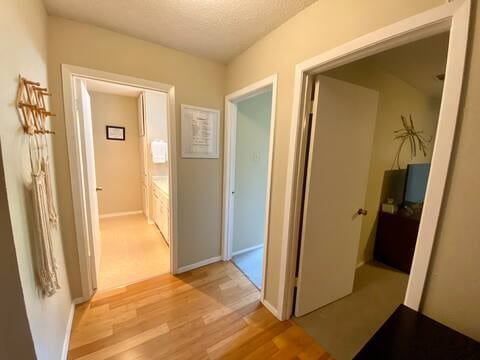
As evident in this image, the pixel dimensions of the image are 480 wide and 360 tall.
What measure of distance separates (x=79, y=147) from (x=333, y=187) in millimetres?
2181

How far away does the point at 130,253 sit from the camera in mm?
2688

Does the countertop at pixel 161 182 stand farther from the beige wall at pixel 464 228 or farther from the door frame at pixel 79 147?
the beige wall at pixel 464 228

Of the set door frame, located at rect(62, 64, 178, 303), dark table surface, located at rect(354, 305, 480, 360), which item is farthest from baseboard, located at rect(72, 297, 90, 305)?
dark table surface, located at rect(354, 305, 480, 360)

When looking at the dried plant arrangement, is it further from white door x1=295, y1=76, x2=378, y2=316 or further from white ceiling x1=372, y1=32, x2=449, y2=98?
white door x1=295, y1=76, x2=378, y2=316

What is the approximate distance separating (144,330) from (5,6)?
6.73 feet

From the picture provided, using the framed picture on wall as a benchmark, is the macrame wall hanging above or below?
below

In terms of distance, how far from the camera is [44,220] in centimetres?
106

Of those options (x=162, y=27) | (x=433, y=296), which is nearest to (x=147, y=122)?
(x=162, y=27)

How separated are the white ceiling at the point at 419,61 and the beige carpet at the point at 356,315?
7.56 feet

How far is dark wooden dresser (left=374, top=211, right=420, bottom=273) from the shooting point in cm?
235

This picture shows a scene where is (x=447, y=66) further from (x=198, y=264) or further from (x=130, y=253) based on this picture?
(x=130, y=253)

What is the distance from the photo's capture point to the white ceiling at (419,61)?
1.64 metres

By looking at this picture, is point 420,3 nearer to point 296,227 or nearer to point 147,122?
point 296,227

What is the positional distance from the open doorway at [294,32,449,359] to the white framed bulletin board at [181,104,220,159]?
3.71 feet
